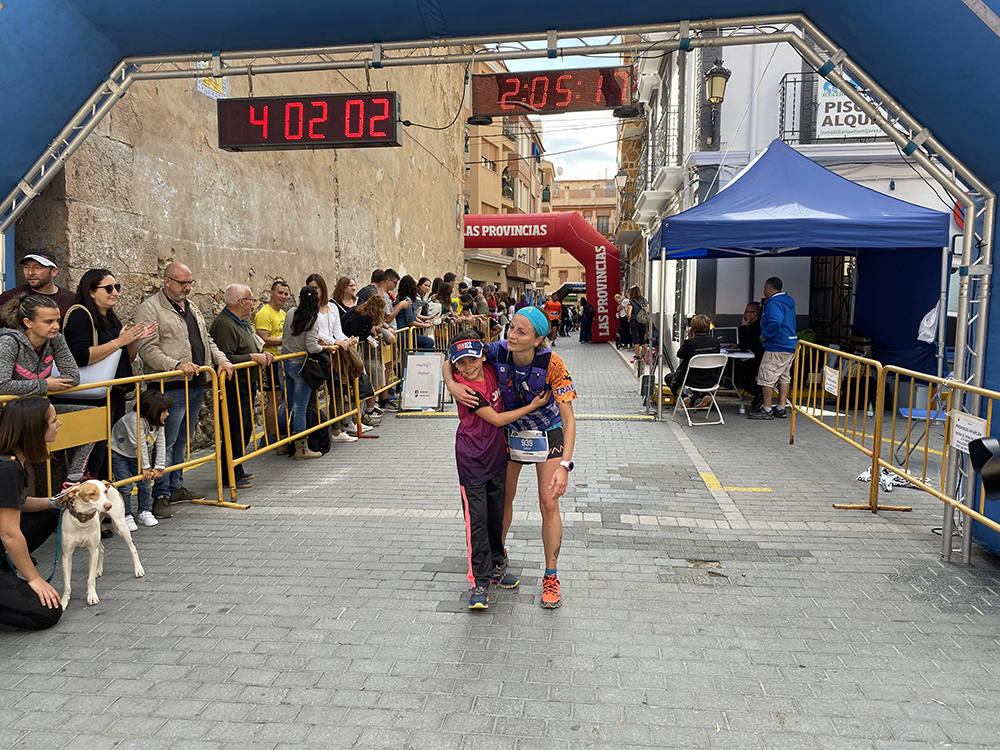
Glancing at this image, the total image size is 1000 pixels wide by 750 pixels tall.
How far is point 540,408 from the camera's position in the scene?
13.0 ft

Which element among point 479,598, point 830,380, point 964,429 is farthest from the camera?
point 830,380

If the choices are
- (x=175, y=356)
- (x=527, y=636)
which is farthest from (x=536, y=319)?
(x=175, y=356)

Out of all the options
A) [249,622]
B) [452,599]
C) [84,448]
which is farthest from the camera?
[84,448]

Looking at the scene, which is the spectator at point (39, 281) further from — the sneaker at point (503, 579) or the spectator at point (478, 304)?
the spectator at point (478, 304)

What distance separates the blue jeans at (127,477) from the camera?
5156 mm

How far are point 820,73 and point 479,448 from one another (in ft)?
11.6

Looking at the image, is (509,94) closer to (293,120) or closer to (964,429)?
(293,120)

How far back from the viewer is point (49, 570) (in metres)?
4.53

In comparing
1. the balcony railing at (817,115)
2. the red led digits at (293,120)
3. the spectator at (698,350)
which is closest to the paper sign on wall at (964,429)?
the spectator at (698,350)

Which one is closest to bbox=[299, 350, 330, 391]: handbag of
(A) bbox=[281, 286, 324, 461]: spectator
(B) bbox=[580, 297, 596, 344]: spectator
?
(A) bbox=[281, 286, 324, 461]: spectator

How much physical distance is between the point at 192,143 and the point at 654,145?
17528mm

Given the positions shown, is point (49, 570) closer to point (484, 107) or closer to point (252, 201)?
point (484, 107)

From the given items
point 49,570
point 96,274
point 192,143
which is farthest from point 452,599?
point 192,143

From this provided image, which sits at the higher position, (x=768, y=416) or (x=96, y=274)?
(x=96, y=274)
